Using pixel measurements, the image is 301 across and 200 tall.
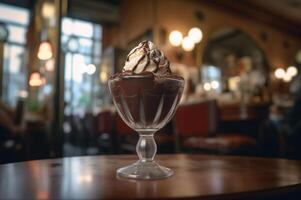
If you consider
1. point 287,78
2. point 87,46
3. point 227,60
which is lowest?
point 287,78

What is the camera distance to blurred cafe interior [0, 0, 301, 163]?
115 inches

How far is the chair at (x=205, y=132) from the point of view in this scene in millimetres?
2648

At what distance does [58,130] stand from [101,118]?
276cm

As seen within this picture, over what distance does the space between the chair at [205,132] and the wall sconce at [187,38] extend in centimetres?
361

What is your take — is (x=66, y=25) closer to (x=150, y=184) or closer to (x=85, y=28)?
(x=150, y=184)

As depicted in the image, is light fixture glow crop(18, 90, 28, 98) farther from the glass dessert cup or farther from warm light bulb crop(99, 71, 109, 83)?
the glass dessert cup

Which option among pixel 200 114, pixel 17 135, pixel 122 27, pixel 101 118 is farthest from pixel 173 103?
pixel 122 27

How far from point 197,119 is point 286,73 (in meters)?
7.34

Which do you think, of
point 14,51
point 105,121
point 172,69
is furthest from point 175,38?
point 14,51

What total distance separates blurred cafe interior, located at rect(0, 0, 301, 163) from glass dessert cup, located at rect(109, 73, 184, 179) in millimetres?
1171

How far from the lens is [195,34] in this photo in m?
6.52

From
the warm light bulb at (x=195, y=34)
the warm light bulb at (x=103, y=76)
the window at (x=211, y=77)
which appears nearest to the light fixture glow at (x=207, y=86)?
the window at (x=211, y=77)

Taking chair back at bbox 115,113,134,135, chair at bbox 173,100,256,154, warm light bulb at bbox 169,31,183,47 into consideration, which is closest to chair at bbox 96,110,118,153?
chair back at bbox 115,113,134,135

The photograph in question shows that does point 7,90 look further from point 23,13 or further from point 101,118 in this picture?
point 101,118
